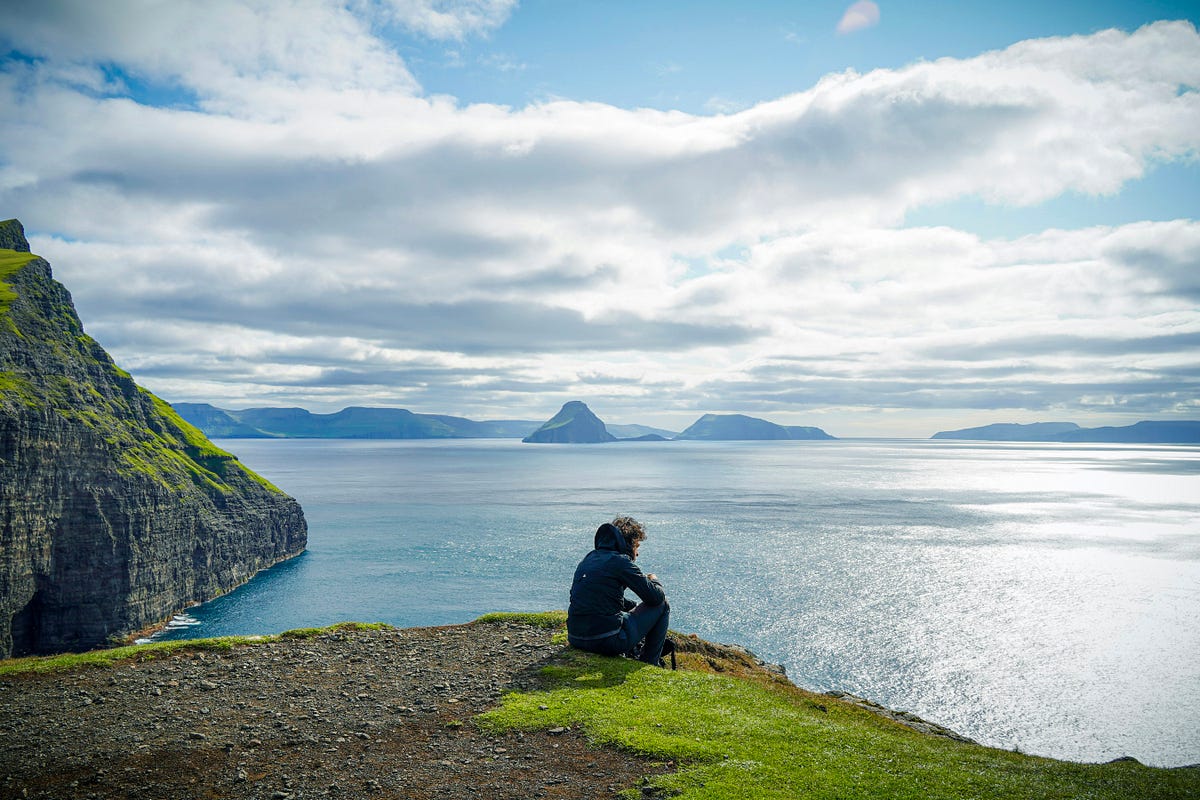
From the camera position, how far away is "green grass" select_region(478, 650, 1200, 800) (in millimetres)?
9688

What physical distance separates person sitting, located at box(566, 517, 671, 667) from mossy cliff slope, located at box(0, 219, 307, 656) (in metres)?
88.4

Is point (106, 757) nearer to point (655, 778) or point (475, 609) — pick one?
point (655, 778)

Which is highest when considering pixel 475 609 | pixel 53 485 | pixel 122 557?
pixel 53 485

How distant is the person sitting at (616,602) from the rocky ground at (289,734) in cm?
149

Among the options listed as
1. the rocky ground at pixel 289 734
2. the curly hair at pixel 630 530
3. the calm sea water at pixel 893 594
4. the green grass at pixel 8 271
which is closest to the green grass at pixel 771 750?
the rocky ground at pixel 289 734

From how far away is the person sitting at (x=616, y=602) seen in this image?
14750 millimetres

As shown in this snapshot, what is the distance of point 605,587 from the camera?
49.1 feet

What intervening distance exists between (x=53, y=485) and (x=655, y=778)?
10065cm

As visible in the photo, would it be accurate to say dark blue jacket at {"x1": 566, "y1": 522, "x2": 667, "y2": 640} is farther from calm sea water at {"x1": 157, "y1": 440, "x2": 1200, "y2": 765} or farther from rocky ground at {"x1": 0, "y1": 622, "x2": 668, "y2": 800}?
calm sea water at {"x1": 157, "y1": 440, "x2": 1200, "y2": 765}

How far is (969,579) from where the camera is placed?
311 ft

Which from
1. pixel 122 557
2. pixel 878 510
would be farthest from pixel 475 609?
pixel 878 510

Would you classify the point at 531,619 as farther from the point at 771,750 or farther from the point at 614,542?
the point at 771,750

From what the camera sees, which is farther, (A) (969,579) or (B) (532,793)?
(A) (969,579)

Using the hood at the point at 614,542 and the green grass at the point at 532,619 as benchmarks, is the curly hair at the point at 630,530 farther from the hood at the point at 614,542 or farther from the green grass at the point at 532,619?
the green grass at the point at 532,619
